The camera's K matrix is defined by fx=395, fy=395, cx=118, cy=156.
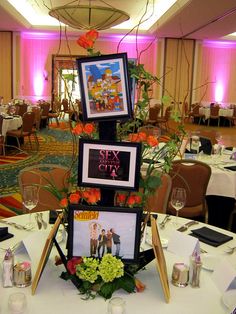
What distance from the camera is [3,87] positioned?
1493 cm

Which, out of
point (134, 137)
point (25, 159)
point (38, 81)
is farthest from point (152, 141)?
point (38, 81)

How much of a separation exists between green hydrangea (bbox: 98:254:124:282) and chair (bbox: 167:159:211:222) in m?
2.11

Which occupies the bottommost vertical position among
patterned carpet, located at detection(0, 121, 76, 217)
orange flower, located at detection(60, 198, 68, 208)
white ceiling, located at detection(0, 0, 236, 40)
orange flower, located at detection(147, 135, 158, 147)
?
patterned carpet, located at detection(0, 121, 76, 217)

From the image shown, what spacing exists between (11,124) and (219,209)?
5389 millimetres

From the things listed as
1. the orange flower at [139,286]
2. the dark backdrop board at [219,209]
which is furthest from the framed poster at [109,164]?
the dark backdrop board at [219,209]

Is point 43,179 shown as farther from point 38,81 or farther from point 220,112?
point 38,81

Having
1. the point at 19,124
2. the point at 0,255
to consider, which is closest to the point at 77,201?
the point at 0,255

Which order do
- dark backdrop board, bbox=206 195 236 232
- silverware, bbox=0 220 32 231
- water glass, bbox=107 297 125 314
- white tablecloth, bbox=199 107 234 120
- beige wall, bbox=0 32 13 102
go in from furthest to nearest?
beige wall, bbox=0 32 13 102, white tablecloth, bbox=199 107 234 120, dark backdrop board, bbox=206 195 236 232, silverware, bbox=0 220 32 231, water glass, bbox=107 297 125 314

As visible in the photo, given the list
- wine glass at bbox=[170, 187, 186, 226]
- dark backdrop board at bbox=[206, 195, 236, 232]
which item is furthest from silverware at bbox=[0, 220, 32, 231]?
dark backdrop board at bbox=[206, 195, 236, 232]

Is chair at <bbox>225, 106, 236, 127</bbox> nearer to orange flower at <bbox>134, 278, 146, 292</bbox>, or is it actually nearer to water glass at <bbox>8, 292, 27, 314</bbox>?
orange flower at <bbox>134, 278, 146, 292</bbox>

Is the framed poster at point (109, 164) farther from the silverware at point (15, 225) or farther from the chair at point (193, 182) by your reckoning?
the chair at point (193, 182)

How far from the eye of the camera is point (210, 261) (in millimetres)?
1715

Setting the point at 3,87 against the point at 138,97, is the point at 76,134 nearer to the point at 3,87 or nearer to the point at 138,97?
the point at 138,97

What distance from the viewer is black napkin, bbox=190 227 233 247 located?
1.95 meters
